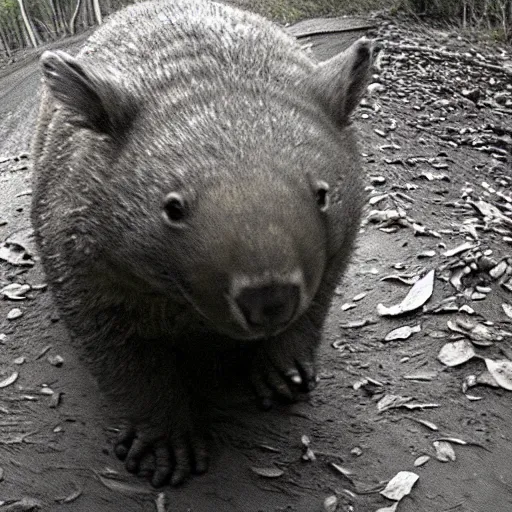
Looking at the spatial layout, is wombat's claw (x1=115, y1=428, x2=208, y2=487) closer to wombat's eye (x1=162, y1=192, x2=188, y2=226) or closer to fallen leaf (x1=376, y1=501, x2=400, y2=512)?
fallen leaf (x1=376, y1=501, x2=400, y2=512)

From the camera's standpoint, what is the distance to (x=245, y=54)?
9.77 ft

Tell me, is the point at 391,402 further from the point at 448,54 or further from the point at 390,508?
the point at 448,54

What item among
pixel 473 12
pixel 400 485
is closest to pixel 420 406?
pixel 400 485

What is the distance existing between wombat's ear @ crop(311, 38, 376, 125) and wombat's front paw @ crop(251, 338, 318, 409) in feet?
3.86

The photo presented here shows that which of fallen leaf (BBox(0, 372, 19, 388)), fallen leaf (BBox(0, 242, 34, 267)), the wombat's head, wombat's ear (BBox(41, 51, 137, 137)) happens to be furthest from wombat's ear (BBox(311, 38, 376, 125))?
fallen leaf (BBox(0, 242, 34, 267))

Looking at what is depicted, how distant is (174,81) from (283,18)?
23.2 feet

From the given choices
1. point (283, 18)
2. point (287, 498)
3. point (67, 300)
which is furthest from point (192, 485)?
point (283, 18)

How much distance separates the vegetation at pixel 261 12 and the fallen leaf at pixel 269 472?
17.8 ft

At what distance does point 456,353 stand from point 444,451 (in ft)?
Answer: 2.12

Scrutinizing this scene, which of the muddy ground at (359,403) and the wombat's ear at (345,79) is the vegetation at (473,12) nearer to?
the muddy ground at (359,403)

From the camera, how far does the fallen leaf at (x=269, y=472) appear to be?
133 inches

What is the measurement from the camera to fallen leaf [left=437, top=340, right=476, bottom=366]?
12.8 ft

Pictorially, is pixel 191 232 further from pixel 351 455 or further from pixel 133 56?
pixel 351 455

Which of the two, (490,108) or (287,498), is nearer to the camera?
(287,498)
